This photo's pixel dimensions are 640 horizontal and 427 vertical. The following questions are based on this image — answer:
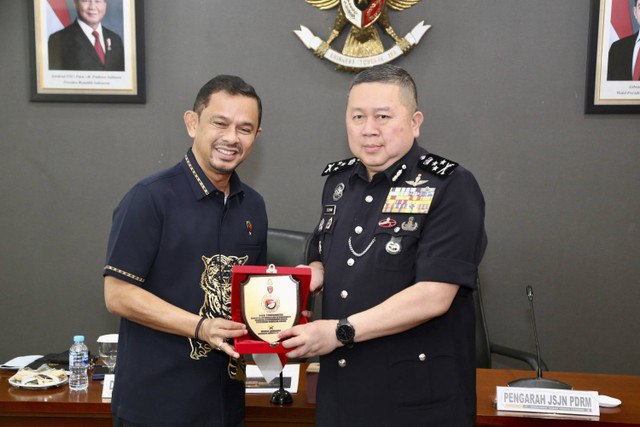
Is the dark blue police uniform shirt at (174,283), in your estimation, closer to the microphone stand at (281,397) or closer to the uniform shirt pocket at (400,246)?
the microphone stand at (281,397)

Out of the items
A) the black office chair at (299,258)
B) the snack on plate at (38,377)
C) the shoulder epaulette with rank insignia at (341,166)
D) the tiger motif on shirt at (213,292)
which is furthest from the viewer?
the black office chair at (299,258)

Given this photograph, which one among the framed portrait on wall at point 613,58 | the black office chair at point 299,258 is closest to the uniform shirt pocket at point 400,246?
the black office chair at point 299,258

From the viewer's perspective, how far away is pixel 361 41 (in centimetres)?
305

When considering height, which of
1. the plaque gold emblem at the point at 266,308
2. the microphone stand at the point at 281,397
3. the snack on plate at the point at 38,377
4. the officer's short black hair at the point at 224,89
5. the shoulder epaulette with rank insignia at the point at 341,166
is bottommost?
the microphone stand at the point at 281,397

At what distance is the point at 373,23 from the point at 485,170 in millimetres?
868

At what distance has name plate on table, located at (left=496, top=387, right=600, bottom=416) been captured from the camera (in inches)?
76.0

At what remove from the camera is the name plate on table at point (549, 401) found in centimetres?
193

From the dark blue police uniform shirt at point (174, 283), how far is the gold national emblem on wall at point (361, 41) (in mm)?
1430

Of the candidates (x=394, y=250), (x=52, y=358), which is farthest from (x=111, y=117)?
(x=394, y=250)

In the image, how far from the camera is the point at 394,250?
1690mm

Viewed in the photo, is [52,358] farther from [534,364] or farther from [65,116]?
[534,364]

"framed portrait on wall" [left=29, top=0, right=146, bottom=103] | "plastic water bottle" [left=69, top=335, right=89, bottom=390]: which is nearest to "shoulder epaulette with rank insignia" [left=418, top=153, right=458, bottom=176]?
"plastic water bottle" [left=69, top=335, right=89, bottom=390]

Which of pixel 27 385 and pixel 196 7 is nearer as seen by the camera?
pixel 27 385

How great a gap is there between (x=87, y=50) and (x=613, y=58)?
245 cm
